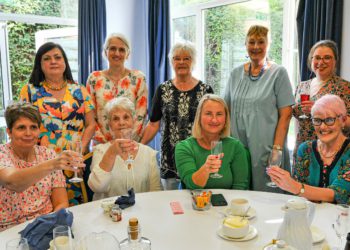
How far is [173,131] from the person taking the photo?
9.93ft

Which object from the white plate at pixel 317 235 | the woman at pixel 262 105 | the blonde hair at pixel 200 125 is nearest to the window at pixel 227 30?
the woman at pixel 262 105

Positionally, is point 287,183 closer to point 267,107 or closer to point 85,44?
point 267,107

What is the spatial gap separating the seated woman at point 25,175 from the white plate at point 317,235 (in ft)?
4.00

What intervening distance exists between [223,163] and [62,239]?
127 centimetres

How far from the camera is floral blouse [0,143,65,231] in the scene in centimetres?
201

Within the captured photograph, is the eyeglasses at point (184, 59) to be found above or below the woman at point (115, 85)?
above

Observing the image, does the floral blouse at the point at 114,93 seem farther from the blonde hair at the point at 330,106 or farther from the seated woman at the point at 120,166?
the blonde hair at the point at 330,106

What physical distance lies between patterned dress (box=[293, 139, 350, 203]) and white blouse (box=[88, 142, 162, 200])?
0.93 meters

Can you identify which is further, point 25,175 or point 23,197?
point 23,197

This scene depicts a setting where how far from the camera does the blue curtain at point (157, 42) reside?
5.05m

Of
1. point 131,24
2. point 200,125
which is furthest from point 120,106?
point 131,24

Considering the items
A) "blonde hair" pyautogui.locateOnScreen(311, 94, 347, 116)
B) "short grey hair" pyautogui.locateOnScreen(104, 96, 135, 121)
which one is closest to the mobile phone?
"blonde hair" pyautogui.locateOnScreen(311, 94, 347, 116)

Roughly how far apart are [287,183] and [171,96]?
1417 millimetres

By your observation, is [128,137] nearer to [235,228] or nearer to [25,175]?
[25,175]
